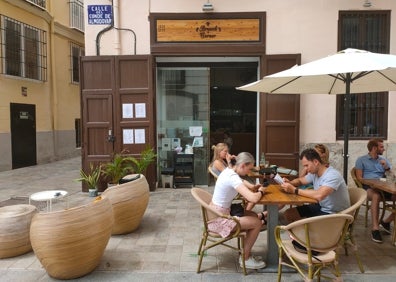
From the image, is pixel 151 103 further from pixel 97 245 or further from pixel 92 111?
pixel 97 245

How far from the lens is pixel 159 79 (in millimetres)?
8164

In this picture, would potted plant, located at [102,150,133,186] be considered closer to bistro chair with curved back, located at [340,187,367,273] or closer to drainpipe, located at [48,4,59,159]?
bistro chair with curved back, located at [340,187,367,273]

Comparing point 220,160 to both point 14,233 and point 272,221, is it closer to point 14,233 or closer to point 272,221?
point 272,221

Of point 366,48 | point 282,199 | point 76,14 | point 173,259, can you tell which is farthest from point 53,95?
point 282,199

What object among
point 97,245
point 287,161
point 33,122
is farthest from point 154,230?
point 33,122

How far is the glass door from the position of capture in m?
8.12

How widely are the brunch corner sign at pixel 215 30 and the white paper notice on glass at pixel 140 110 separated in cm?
143

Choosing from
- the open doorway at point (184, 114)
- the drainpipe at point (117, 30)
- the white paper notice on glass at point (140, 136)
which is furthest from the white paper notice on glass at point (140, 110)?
the drainpipe at point (117, 30)

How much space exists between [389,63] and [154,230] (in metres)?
3.49

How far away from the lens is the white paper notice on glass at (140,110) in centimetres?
742

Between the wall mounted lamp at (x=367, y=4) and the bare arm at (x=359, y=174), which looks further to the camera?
the wall mounted lamp at (x=367, y=4)

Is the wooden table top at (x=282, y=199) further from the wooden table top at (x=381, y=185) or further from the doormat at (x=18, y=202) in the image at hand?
the doormat at (x=18, y=202)

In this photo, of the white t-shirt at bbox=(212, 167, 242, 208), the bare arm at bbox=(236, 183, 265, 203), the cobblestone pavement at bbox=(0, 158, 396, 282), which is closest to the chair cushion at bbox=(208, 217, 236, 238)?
the white t-shirt at bbox=(212, 167, 242, 208)

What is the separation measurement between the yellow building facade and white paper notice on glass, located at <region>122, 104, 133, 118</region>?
529 cm
